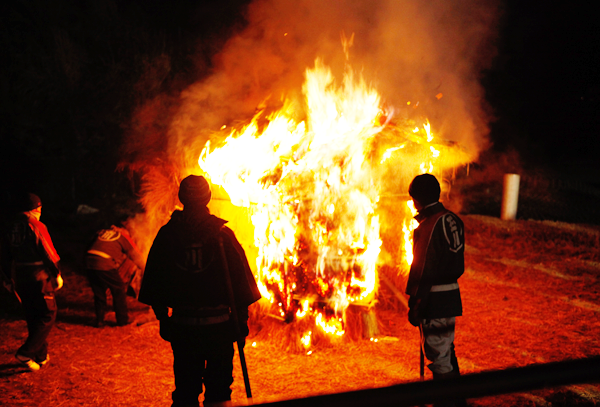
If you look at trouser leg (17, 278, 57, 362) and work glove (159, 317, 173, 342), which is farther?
trouser leg (17, 278, 57, 362)

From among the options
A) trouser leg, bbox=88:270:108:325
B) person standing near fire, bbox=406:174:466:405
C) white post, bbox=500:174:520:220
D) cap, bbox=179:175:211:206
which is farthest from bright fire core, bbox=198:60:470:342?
white post, bbox=500:174:520:220

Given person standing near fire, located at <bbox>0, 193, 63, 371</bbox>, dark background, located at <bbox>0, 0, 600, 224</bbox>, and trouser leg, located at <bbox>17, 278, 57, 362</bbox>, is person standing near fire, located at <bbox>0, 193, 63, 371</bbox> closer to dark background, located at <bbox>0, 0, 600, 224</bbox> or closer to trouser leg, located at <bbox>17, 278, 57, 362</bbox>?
trouser leg, located at <bbox>17, 278, 57, 362</bbox>

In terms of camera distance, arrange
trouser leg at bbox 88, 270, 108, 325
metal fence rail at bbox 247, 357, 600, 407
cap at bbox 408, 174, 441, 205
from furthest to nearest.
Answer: trouser leg at bbox 88, 270, 108, 325 < cap at bbox 408, 174, 441, 205 < metal fence rail at bbox 247, 357, 600, 407

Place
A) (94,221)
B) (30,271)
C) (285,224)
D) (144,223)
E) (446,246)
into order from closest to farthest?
(446,246) < (30,271) < (285,224) < (144,223) < (94,221)

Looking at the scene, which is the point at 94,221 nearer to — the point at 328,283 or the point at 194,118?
the point at 194,118

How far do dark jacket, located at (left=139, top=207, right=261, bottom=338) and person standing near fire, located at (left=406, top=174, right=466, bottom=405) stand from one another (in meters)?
1.39

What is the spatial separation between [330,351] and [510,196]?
11.1 m

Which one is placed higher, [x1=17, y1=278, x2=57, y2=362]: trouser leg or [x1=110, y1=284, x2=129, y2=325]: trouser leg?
[x1=17, y1=278, x2=57, y2=362]: trouser leg

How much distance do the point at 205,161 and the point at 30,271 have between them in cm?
257

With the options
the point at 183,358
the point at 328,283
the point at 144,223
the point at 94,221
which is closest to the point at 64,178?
the point at 94,221

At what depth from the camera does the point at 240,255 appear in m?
3.16

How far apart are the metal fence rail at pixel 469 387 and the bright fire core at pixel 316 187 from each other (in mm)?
4619

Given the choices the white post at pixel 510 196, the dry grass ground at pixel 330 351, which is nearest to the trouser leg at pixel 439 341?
the dry grass ground at pixel 330 351

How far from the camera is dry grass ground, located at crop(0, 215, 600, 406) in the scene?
15.1 ft
